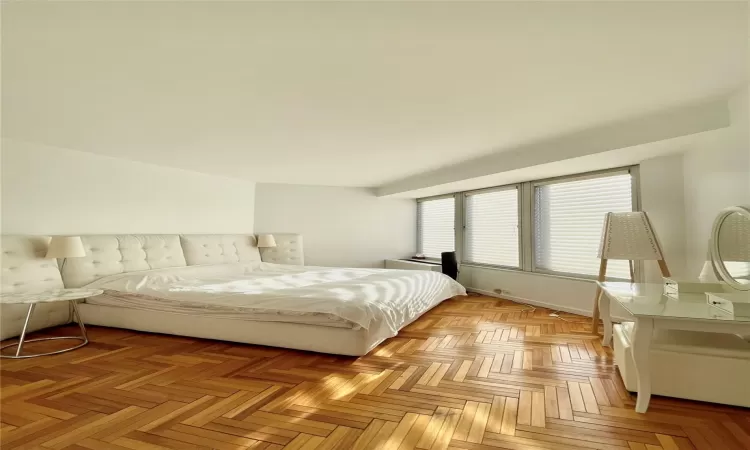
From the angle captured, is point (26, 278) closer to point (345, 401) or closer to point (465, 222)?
point (345, 401)

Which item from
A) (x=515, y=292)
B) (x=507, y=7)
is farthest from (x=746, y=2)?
(x=515, y=292)

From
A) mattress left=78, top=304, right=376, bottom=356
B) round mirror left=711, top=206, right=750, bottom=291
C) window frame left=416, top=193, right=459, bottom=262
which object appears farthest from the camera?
Answer: window frame left=416, top=193, right=459, bottom=262

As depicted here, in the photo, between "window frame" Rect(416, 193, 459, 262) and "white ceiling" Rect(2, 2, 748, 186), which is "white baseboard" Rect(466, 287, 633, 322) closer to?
"window frame" Rect(416, 193, 459, 262)

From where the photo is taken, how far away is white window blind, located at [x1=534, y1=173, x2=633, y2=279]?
12.7 feet

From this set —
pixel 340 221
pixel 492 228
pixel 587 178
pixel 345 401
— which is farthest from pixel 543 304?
pixel 340 221

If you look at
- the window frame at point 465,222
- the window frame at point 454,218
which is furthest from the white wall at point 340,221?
the window frame at point 465,222

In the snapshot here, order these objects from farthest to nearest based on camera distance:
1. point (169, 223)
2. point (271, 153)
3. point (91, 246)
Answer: point (169, 223), point (271, 153), point (91, 246)

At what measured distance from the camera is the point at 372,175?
5297 mm

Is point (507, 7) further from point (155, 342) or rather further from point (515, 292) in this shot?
point (515, 292)

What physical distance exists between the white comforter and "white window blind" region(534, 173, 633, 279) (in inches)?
61.7

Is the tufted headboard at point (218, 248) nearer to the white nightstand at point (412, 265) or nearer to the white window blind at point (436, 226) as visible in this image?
the white nightstand at point (412, 265)

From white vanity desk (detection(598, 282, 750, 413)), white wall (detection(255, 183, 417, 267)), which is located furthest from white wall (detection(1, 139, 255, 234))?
white vanity desk (detection(598, 282, 750, 413))

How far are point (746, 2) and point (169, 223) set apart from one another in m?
5.27

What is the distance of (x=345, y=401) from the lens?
191 centimetres
